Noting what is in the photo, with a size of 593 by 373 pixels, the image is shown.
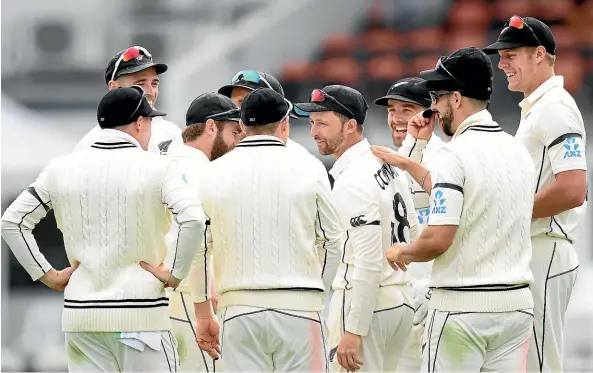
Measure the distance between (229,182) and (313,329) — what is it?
2.33 ft

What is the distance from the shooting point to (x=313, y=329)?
18.3 feet

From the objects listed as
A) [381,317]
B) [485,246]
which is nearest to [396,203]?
[381,317]

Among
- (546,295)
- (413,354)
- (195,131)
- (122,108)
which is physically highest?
(122,108)

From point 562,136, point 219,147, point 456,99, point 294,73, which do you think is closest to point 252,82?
point 219,147

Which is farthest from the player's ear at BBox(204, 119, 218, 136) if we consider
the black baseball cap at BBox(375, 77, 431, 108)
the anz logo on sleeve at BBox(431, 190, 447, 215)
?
the anz logo on sleeve at BBox(431, 190, 447, 215)

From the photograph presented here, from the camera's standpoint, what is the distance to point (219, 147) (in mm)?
6480

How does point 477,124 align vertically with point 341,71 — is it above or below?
above

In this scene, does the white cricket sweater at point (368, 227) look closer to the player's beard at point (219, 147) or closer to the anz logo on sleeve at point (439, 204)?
the player's beard at point (219, 147)

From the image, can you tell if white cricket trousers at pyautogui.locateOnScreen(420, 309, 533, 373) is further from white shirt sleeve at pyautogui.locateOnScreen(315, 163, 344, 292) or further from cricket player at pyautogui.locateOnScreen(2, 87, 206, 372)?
→ cricket player at pyautogui.locateOnScreen(2, 87, 206, 372)

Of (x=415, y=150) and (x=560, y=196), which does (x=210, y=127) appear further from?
(x=560, y=196)

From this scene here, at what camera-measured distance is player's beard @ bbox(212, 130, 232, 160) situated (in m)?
6.44

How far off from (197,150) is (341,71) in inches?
375

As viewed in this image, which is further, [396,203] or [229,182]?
[396,203]

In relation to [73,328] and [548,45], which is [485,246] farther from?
[73,328]
